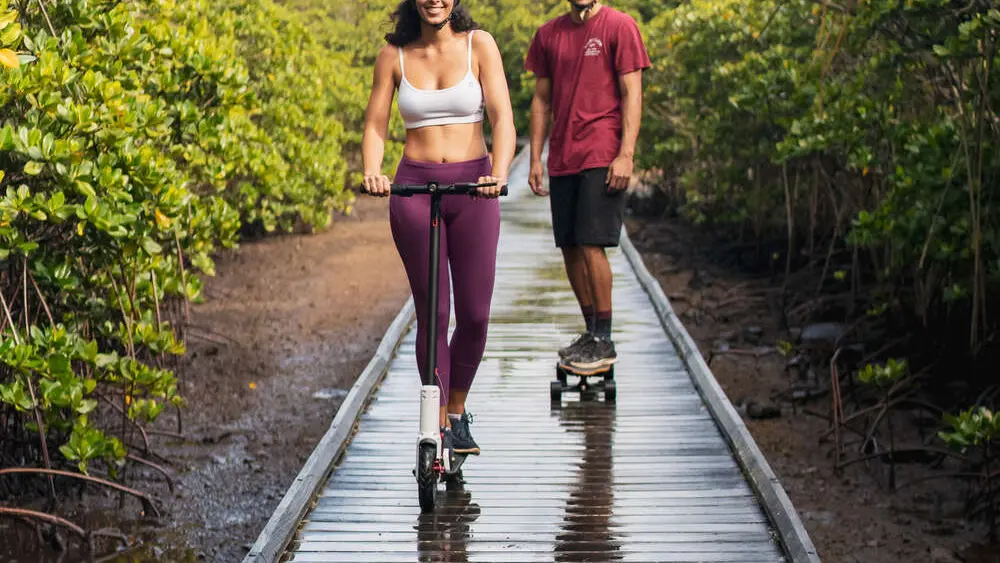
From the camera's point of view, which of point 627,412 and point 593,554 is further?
point 627,412

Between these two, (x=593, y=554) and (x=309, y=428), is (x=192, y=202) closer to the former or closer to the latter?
(x=309, y=428)

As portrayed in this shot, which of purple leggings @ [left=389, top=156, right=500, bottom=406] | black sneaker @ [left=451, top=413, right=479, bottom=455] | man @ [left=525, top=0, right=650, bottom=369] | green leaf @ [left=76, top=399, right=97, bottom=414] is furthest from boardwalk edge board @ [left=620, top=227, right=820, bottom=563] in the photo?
green leaf @ [left=76, top=399, right=97, bottom=414]

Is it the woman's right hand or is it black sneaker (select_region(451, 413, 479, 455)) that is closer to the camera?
the woman's right hand

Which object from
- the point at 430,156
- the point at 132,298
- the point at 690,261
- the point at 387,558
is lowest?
the point at 690,261

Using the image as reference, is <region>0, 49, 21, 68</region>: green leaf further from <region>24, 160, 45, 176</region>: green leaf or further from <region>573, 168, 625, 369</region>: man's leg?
<region>573, 168, 625, 369</region>: man's leg

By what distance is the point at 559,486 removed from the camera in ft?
17.5

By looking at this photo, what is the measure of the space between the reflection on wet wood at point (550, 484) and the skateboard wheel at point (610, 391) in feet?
0.26

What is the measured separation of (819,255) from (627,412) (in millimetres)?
5556

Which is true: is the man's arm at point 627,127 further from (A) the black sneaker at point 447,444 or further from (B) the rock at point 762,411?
(B) the rock at point 762,411

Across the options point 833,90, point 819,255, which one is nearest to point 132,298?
point 833,90

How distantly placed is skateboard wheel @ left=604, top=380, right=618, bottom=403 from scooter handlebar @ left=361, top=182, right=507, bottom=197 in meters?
2.46

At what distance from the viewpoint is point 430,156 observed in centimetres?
470

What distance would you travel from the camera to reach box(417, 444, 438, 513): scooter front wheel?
185 inches

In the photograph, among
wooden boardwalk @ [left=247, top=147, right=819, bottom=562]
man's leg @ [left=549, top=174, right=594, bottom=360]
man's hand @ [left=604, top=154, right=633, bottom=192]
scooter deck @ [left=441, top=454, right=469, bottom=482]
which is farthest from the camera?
man's leg @ [left=549, top=174, right=594, bottom=360]
